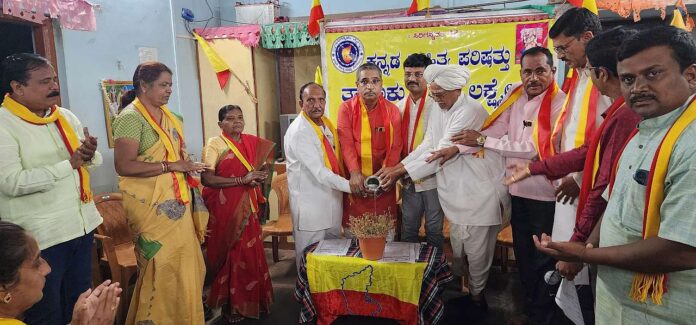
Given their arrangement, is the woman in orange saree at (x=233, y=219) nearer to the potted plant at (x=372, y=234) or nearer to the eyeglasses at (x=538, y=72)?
the potted plant at (x=372, y=234)

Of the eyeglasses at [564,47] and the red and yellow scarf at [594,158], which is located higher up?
the eyeglasses at [564,47]

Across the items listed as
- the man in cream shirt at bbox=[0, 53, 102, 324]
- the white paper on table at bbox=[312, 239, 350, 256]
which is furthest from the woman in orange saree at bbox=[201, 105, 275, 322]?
the man in cream shirt at bbox=[0, 53, 102, 324]

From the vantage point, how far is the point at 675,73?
120cm

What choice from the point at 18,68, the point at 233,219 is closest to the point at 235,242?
the point at 233,219

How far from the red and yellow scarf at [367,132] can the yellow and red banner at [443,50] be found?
5.15 feet

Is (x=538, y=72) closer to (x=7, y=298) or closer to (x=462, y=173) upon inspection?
(x=462, y=173)

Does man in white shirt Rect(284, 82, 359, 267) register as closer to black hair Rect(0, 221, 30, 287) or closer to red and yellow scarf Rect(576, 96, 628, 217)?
red and yellow scarf Rect(576, 96, 628, 217)

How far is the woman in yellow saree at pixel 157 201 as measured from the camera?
238cm

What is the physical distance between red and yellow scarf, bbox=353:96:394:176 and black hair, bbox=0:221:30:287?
A: 221 cm

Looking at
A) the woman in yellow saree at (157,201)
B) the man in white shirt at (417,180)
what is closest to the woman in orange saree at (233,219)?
the woman in yellow saree at (157,201)

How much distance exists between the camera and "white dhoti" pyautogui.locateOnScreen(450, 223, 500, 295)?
2928mm

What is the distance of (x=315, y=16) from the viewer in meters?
4.68

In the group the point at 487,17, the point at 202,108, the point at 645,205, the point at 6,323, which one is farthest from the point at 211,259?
the point at 487,17

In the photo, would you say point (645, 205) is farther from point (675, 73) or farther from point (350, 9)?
point (350, 9)
